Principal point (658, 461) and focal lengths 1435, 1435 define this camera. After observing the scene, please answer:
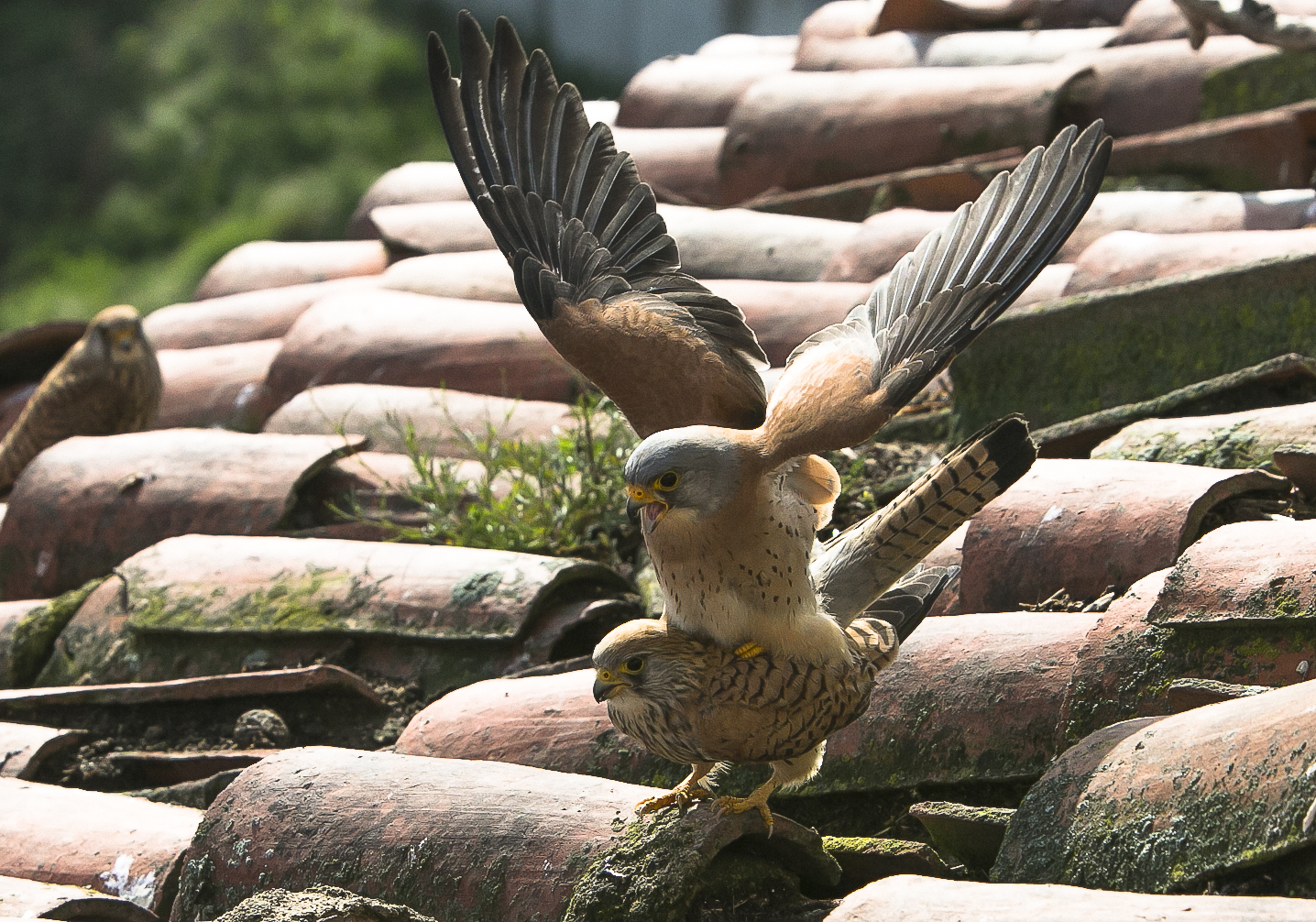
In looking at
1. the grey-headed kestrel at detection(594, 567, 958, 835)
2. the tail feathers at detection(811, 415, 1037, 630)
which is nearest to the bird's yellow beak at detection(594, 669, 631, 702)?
the grey-headed kestrel at detection(594, 567, 958, 835)

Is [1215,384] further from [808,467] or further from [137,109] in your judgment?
[137,109]

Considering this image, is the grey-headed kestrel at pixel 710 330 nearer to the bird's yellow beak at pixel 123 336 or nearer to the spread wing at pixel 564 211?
the spread wing at pixel 564 211

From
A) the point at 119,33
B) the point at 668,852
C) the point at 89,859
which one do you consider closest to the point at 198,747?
the point at 89,859

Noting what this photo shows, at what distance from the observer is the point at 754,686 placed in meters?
2.02

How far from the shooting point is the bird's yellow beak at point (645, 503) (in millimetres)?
1949

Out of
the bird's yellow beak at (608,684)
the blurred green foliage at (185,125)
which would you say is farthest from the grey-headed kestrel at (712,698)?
the blurred green foliage at (185,125)

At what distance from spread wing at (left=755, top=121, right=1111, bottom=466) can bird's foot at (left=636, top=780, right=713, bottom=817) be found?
0.47 m

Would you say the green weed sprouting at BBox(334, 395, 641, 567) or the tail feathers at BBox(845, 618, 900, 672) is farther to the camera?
the green weed sprouting at BBox(334, 395, 641, 567)

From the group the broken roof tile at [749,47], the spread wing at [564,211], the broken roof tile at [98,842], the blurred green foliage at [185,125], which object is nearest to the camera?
the broken roof tile at [98,842]

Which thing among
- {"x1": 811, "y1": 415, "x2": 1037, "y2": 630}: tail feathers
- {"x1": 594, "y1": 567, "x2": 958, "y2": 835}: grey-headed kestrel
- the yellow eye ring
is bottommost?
{"x1": 594, "y1": 567, "x2": 958, "y2": 835}: grey-headed kestrel

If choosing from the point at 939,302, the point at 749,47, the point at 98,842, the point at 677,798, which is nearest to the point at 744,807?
the point at 677,798

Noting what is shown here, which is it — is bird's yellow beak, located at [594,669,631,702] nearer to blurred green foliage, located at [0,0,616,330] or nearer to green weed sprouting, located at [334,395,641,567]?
green weed sprouting, located at [334,395,641,567]

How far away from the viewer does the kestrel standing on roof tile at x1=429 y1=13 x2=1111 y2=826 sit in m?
2.03

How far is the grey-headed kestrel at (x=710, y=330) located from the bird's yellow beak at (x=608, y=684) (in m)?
0.14
